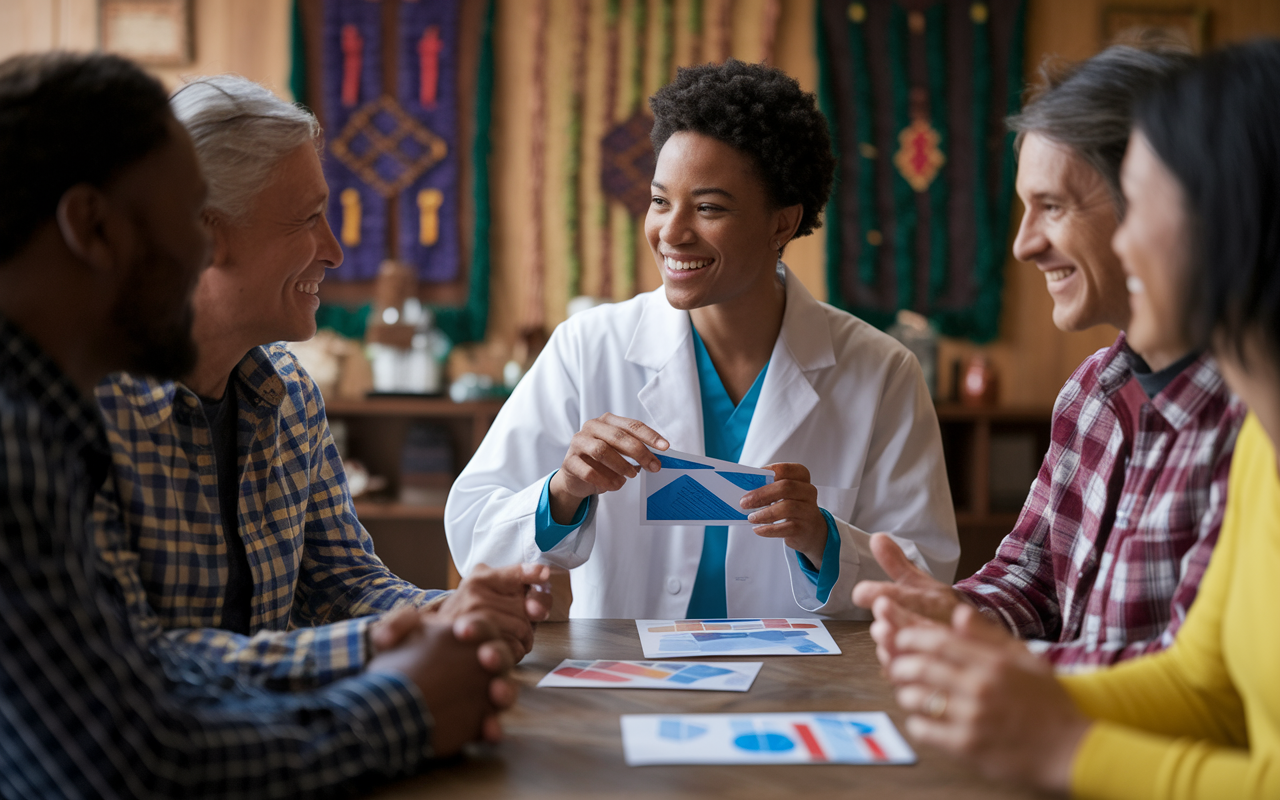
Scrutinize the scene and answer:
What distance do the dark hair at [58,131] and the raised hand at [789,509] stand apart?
113 cm

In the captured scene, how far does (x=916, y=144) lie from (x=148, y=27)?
11.2ft

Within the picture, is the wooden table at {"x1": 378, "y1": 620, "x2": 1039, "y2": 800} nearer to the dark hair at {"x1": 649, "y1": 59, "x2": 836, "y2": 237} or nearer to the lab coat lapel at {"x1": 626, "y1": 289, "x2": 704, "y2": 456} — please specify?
the lab coat lapel at {"x1": 626, "y1": 289, "x2": 704, "y2": 456}

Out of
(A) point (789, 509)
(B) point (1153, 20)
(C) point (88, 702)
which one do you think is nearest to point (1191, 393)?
(A) point (789, 509)

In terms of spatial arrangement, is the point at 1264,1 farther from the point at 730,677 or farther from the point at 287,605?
the point at 287,605

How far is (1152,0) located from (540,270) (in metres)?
2.99

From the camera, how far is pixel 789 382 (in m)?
2.19

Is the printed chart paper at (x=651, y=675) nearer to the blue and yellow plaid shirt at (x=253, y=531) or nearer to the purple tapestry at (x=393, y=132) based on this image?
the blue and yellow plaid shirt at (x=253, y=531)

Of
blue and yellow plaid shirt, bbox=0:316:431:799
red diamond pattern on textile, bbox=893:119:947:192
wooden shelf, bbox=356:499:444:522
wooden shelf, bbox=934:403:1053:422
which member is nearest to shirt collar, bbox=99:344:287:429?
blue and yellow plaid shirt, bbox=0:316:431:799

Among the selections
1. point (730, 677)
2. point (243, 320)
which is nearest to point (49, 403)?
point (243, 320)

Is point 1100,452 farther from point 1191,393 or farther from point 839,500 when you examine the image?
point 839,500

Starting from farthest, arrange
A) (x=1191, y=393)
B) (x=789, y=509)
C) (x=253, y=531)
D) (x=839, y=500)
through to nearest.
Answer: (x=839, y=500), (x=789, y=509), (x=253, y=531), (x=1191, y=393)

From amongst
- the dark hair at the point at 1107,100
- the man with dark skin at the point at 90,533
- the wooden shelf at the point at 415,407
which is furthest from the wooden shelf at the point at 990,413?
the man with dark skin at the point at 90,533

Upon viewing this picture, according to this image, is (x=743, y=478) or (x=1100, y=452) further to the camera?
(x=743, y=478)

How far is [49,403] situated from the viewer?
103cm
